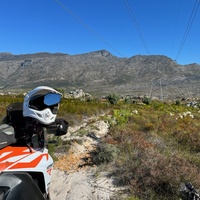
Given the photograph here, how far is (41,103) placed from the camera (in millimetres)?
2432

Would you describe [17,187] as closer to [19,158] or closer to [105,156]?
[19,158]

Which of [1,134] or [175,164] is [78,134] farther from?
[1,134]

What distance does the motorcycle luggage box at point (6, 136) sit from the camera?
2348mm

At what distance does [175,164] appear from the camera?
4898 millimetres

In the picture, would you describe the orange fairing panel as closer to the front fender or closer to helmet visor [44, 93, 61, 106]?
the front fender

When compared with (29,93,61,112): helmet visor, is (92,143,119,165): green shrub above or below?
below

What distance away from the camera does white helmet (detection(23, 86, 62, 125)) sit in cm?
238

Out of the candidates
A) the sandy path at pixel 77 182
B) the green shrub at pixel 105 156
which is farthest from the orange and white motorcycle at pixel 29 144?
the green shrub at pixel 105 156

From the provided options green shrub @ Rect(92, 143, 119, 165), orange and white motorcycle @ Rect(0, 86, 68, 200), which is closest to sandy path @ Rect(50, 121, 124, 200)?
green shrub @ Rect(92, 143, 119, 165)

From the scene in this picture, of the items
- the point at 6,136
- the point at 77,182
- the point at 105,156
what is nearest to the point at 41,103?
the point at 6,136

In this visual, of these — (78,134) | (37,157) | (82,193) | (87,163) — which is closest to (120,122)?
(78,134)

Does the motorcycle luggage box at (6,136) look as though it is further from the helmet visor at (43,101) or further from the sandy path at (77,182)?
the sandy path at (77,182)

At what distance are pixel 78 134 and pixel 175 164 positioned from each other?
18.0 feet

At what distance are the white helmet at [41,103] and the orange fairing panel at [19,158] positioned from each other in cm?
34
